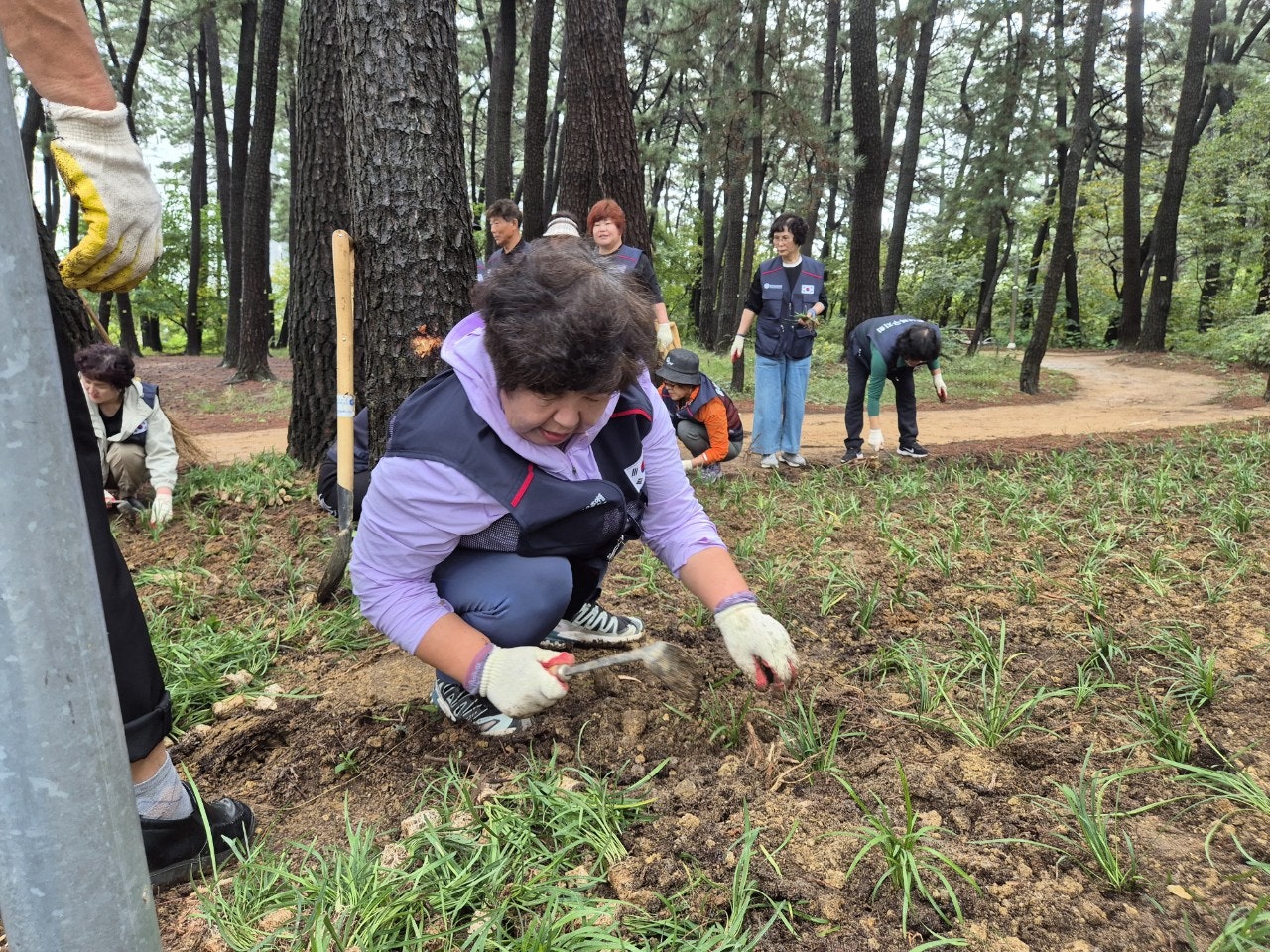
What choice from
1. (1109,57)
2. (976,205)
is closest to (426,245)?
(976,205)

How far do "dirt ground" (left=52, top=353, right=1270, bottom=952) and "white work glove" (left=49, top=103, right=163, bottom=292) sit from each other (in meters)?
1.22

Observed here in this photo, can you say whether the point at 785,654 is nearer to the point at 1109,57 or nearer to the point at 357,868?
the point at 357,868

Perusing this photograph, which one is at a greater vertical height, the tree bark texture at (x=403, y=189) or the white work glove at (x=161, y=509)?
the tree bark texture at (x=403, y=189)

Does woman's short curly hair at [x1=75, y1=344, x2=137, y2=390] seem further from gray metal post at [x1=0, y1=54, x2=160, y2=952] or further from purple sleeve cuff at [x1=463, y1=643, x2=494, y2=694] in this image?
gray metal post at [x1=0, y1=54, x2=160, y2=952]

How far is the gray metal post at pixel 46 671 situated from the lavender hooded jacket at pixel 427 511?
85 centimetres

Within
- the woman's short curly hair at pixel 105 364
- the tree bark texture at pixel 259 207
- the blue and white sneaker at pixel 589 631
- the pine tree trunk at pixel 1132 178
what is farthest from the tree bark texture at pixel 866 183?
the blue and white sneaker at pixel 589 631

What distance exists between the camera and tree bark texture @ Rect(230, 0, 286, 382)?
28.4ft

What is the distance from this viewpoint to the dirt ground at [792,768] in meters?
1.38

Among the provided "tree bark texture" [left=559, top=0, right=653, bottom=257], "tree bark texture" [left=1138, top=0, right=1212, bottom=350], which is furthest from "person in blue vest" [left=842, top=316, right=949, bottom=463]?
"tree bark texture" [left=1138, top=0, right=1212, bottom=350]

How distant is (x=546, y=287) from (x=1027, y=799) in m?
1.45

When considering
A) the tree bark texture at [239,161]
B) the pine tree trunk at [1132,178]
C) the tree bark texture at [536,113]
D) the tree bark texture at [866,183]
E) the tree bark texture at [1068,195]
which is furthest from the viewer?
the pine tree trunk at [1132,178]

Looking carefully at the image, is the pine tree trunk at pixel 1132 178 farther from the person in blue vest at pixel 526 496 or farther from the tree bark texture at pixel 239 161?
the person in blue vest at pixel 526 496

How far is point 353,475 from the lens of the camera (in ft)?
10.5

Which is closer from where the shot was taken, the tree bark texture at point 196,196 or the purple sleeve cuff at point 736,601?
the purple sleeve cuff at point 736,601
